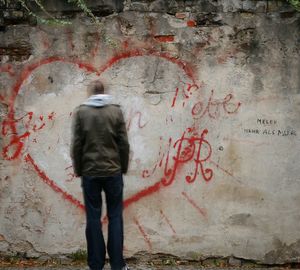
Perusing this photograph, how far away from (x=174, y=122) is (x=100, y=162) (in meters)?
1.41

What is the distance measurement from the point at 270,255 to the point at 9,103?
3.30 m

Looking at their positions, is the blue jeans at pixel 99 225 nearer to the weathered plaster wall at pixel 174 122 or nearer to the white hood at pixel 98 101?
the white hood at pixel 98 101

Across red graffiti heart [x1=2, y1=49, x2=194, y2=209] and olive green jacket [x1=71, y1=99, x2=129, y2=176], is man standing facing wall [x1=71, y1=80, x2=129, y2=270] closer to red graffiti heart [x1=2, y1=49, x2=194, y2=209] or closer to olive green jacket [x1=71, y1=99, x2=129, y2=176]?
olive green jacket [x1=71, y1=99, x2=129, y2=176]

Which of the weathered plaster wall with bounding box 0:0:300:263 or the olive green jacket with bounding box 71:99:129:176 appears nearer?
the olive green jacket with bounding box 71:99:129:176

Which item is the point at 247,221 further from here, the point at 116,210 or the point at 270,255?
the point at 116,210

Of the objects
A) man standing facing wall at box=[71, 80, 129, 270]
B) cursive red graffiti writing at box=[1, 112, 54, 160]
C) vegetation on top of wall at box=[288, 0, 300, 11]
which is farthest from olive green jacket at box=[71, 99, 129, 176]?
vegetation on top of wall at box=[288, 0, 300, 11]

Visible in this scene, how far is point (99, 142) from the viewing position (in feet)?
16.8

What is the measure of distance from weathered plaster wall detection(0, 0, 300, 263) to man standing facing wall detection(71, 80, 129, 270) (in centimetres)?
103

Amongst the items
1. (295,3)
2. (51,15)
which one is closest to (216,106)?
(295,3)

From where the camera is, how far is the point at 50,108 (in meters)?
6.29

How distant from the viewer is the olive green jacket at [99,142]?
5.11 meters

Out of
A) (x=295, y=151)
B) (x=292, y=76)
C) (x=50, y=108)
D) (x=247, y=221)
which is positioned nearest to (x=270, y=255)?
(x=247, y=221)

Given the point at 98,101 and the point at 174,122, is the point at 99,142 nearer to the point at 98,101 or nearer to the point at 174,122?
the point at 98,101

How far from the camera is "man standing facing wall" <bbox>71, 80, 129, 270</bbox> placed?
16.8 feet
